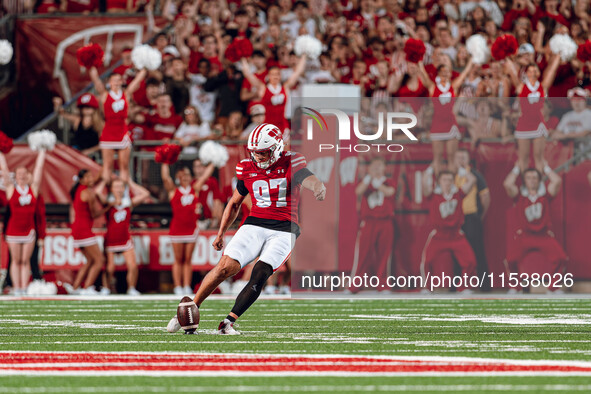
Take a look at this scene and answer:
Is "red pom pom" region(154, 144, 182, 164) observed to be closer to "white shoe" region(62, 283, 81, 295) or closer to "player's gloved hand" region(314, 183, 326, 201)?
"white shoe" region(62, 283, 81, 295)

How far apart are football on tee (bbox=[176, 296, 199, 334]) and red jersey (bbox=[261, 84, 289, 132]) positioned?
7185 mm

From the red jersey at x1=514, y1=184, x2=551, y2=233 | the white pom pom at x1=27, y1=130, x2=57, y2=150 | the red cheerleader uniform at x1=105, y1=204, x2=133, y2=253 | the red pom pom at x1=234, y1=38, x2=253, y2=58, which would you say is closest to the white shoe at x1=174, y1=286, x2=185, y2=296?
the red cheerleader uniform at x1=105, y1=204, x2=133, y2=253

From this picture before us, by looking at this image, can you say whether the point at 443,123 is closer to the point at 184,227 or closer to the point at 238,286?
the point at 238,286

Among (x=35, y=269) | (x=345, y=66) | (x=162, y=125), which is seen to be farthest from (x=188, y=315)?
(x=345, y=66)

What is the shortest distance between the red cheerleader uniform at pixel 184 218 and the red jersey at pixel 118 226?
1.82ft

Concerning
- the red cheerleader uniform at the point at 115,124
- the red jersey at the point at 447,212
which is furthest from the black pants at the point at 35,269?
the red jersey at the point at 447,212

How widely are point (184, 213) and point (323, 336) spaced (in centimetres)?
670

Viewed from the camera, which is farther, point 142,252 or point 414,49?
point 142,252

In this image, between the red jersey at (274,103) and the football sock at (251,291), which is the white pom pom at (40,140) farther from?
the football sock at (251,291)

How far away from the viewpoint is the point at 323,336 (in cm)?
755

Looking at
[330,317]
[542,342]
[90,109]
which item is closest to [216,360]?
[542,342]

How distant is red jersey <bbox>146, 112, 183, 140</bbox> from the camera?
15.4m

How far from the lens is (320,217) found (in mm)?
13133
